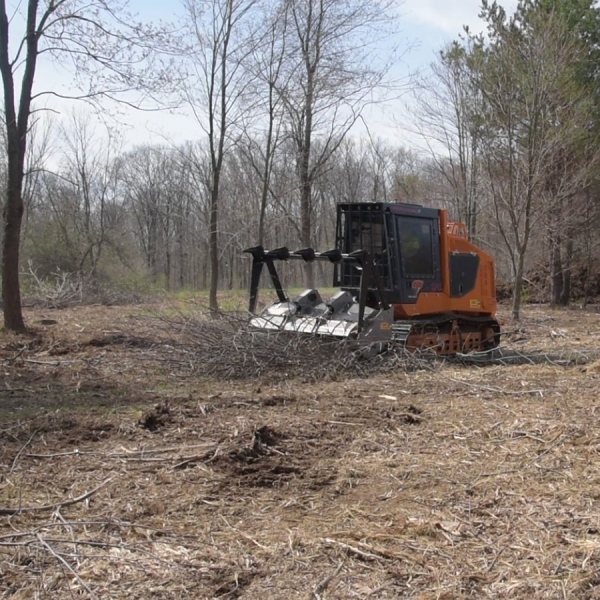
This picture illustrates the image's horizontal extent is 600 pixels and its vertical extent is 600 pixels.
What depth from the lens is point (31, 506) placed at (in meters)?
4.71

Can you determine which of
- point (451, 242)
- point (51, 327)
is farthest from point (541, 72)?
point (51, 327)

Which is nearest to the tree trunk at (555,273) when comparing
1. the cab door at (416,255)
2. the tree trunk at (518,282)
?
the tree trunk at (518,282)

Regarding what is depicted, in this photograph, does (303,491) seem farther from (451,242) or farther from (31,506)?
(451,242)

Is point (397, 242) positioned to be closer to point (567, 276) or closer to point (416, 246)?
point (416, 246)

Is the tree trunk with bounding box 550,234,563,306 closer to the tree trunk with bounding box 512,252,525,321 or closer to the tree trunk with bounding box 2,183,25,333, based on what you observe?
the tree trunk with bounding box 512,252,525,321

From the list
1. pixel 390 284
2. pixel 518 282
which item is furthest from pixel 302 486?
pixel 518 282

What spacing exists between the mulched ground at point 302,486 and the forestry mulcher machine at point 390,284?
1291 mm

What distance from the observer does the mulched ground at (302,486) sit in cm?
374

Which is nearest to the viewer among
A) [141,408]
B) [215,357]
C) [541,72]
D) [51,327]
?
[141,408]

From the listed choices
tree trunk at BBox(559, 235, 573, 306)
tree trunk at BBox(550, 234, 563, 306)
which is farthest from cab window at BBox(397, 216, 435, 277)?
tree trunk at BBox(559, 235, 573, 306)

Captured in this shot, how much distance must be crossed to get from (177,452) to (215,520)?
1.48 meters

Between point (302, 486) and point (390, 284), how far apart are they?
21.8 ft

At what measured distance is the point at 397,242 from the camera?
11422 millimetres

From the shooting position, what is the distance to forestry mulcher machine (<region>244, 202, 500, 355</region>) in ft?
35.0
